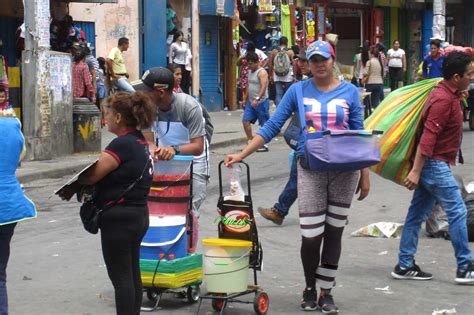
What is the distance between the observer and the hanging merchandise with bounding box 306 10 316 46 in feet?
112

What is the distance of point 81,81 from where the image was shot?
20.8 metres

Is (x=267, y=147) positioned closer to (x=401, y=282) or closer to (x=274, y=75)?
(x=274, y=75)

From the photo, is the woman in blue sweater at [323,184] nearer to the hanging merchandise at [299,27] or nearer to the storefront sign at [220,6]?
the storefront sign at [220,6]

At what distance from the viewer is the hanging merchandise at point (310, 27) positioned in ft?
112

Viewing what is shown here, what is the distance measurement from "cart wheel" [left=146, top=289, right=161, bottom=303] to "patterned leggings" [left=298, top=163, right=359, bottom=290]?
1.07 meters

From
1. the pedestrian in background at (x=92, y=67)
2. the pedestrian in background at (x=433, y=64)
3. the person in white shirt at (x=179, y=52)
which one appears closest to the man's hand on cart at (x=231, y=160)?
the pedestrian in background at (x=433, y=64)

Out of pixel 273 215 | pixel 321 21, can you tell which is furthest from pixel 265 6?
pixel 273 215

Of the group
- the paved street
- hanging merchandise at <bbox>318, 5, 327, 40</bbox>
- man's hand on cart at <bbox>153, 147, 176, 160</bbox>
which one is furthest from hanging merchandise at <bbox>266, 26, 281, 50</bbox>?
man's hand on cart at <bbox>153, 147, 176, 160</bbox>

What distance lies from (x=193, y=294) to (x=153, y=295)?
0.31 m

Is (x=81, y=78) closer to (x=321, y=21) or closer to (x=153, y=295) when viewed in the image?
(x=153, y=295)

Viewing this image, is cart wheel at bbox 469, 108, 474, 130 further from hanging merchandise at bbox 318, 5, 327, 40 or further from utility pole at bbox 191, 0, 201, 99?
hanging merchandise at bbox 318, 5, 327, 40

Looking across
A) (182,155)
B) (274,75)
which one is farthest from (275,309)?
(274,75)

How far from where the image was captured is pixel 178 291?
7.59m

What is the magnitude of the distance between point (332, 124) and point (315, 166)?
1.25 feet
